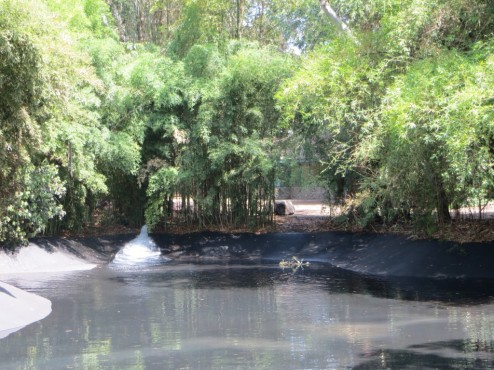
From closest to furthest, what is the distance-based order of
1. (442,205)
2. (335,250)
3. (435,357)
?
(435,357) → (442,205) → (335,250)

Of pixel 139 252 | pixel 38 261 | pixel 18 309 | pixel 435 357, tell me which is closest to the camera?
pixel 435 357

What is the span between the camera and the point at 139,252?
63.8 feet

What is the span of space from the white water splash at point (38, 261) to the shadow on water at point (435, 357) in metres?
10.3

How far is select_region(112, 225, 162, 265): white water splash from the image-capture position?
18969 mm

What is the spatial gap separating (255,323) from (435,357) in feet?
10.3

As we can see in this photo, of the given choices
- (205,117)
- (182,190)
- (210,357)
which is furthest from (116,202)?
(210,357)

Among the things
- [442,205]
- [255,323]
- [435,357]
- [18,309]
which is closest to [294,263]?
[442,205]

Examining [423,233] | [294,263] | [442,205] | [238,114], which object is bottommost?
[294,263]

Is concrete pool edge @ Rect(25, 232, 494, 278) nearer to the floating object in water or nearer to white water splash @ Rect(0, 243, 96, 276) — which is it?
white water splash @ Rect(0, 243, 96, 276)

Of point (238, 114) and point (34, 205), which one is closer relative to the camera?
point (34, 205)

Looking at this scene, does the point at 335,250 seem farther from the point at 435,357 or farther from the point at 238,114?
the point at 435,357

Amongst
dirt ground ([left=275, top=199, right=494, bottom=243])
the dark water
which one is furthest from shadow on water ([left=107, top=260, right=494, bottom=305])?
dirt ground ([left=275, top=199, right=494, bottom=243])

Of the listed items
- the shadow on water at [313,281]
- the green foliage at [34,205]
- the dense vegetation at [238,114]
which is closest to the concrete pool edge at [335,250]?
the shadow on water at [313,281]

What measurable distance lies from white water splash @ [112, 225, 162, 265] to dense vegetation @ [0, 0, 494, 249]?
73 centimetres
